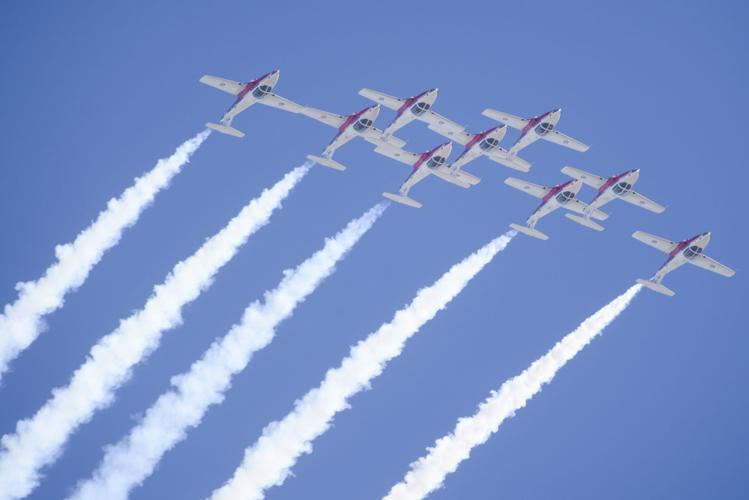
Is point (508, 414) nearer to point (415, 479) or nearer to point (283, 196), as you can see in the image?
point (415, 479)

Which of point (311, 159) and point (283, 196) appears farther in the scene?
point (283, 196)

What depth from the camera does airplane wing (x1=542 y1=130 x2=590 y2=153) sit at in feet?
266

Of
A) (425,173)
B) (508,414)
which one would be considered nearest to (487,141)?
(425,173)

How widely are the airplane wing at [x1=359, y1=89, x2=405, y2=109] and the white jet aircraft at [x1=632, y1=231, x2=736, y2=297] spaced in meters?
14.3

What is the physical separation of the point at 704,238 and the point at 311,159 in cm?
2107

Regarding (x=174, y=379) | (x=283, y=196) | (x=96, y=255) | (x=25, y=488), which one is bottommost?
(x=25, y=488)

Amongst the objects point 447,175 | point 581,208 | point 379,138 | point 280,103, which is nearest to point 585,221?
point 581,208

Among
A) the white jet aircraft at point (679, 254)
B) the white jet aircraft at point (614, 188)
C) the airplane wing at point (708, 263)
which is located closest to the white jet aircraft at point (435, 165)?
the white jet aircraft at point (614, 188)

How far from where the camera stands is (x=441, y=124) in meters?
80.1

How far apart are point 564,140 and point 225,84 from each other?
17986 millimetres

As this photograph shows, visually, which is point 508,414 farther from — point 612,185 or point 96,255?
point 96,255

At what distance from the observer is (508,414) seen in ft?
270

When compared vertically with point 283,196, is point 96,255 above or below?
below

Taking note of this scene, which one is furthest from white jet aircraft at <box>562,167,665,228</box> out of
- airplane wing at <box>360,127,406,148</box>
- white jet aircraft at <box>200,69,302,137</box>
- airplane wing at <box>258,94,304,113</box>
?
white jet aircraft at <box>200,69,302,137</box>
